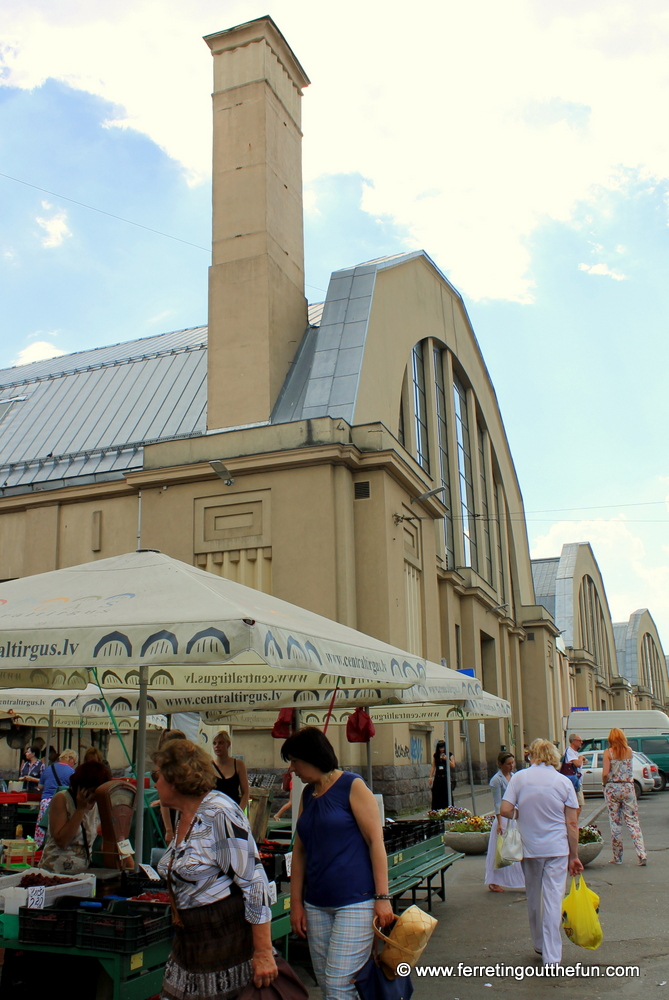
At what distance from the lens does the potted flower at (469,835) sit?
1336cm

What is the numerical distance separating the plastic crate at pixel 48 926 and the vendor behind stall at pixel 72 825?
141 cm

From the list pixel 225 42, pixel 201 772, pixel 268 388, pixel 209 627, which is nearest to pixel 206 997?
pixel 201 772

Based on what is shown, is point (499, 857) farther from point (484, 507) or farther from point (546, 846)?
point (484, 507)

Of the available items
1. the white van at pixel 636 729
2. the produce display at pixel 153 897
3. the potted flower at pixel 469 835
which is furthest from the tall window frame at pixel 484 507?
the produce display at pixel 153 897

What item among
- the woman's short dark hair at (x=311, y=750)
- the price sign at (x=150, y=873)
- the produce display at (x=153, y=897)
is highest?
the woman's short dark hair at (x=311, y=750)

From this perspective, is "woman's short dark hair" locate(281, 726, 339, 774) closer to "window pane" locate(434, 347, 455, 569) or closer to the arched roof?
"window pane" locate(434, 347, 455, 569)

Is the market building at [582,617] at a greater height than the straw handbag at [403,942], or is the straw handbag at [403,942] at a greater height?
the market building at [582,617]

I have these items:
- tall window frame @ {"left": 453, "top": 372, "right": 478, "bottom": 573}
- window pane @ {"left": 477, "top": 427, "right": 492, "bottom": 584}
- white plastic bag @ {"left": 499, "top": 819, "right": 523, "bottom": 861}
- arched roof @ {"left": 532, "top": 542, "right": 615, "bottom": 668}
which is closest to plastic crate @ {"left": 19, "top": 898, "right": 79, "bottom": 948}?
white plastic bag @ {"left": 499, "top": 819, "right": 523, "bottom": 861}

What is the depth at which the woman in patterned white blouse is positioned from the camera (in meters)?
3.80

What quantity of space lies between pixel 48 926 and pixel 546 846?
3.96 metres

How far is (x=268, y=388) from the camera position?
2169 centimetres

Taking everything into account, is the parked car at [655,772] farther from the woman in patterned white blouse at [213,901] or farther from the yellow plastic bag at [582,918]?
the woman in patterned white blouse at [213,901]

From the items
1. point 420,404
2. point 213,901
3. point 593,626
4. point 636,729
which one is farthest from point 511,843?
point 593,626

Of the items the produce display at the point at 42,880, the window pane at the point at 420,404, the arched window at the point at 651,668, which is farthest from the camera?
the arched window at the point at 651,668
